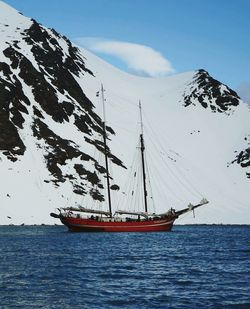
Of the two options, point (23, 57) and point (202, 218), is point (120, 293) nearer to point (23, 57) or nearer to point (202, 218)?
point (202, 218)

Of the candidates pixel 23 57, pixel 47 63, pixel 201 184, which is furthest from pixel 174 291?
pixel 47 63

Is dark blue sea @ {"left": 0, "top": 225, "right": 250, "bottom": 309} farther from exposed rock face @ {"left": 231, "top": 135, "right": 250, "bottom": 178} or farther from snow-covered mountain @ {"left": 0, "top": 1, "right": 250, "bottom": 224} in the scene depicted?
exposed rock face @ {"left": 231, "top": 135, "right": 250, "bottom": 178}

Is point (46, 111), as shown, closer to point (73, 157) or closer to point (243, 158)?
point (73, 157)

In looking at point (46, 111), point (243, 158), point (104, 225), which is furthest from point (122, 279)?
point (243, 158)

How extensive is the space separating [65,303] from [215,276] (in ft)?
43.4

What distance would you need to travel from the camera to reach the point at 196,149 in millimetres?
198000

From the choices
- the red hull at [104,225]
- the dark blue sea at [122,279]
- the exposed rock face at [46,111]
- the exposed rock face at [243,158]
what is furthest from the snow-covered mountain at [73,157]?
the dark blue sea at [122,279]

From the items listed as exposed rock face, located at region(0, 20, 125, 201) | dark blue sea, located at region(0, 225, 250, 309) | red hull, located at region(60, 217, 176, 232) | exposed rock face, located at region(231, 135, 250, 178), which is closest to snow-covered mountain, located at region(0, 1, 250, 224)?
exposed rock face, located at region(231, 135, 250, 178)

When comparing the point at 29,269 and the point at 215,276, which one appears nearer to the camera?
the point at 215,276

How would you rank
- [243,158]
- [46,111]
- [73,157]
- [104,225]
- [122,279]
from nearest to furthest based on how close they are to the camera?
[122,279]
[104,225]
[73,157]
[46,111]
[243,158]

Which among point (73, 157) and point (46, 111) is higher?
point (46, 111)

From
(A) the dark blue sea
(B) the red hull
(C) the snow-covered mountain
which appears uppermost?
(C) the snow-covered mountain

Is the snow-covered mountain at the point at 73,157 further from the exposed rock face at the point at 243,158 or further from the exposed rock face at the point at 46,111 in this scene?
the exposed rock face at the point at 46,111

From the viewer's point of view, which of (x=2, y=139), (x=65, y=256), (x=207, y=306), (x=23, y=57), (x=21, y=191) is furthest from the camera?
(x=23, y=57)
